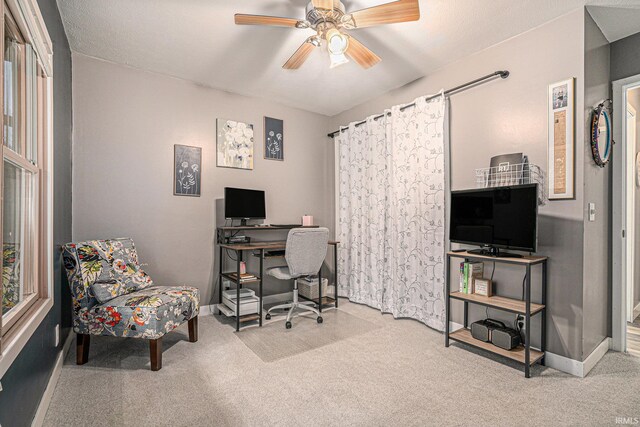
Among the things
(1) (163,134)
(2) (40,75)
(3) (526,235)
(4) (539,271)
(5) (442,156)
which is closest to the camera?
(2) (40,75)

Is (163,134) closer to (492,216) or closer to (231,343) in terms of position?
(231,343)

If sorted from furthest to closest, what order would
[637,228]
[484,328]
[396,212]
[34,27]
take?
[396,212] → [637,228] → [484,328] → [34,27]

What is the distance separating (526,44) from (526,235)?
1527 mm

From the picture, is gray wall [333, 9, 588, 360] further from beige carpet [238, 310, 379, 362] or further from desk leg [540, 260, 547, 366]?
beige carpet [238, 310, 379, 362]

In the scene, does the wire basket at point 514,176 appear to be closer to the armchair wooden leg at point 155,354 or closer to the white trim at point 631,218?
the white trim at point 631,218

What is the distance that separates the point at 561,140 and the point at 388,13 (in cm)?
154

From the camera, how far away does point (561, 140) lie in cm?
223

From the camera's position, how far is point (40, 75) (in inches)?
72.9

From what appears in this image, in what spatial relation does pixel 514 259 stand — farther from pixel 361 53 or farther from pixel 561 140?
pixel 361 53

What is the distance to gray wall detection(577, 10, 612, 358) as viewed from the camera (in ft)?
7.16

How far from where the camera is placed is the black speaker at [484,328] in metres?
2.40

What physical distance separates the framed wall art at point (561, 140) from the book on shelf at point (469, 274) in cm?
75

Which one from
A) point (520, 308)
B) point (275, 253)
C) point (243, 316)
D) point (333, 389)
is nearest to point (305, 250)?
point (275, 253)

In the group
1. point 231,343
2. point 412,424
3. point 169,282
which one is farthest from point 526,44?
point 169,282
